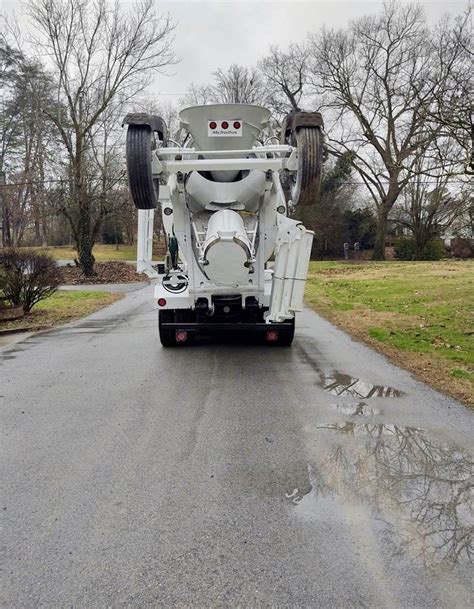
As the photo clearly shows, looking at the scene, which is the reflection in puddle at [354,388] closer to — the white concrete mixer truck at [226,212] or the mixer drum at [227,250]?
the white concrete mixer truck at [226,212]

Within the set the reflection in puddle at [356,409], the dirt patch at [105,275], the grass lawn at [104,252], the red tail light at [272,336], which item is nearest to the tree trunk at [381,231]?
the dirt patch at [105,275]

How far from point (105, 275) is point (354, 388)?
826 inches

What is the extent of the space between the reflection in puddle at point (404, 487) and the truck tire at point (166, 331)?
3820 millimetres

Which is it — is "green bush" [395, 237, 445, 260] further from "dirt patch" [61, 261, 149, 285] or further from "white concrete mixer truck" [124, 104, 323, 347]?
"white concrete mixer truck" [124, 104, 323, 347]

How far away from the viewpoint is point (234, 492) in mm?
3215

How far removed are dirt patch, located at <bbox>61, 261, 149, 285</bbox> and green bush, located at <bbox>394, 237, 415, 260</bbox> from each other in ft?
70.7

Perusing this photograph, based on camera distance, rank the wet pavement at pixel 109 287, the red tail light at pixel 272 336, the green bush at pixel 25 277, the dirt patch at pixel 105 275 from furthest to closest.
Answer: the dirt patch at pixel 105 275
the wet pavement at pixel 109 287
the green bush at pixel 25 277
the red tail light at pixel 272 336

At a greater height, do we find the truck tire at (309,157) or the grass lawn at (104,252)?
the truck tire at (309,157)

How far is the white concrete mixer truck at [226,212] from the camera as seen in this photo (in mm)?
5805

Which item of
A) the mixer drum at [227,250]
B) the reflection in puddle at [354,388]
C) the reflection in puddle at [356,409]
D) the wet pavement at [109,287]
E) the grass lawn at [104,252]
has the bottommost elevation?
the grass lawn at [104,252]

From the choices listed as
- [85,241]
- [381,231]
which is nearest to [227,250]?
[85,241]

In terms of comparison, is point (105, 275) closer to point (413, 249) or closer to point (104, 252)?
point (104, 252)

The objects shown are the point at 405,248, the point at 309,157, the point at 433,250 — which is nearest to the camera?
the point at 309,157

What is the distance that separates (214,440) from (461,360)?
13.6ft
